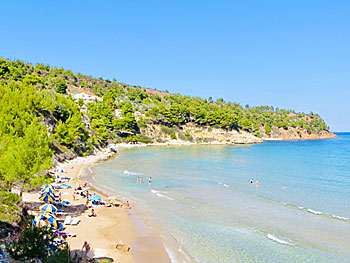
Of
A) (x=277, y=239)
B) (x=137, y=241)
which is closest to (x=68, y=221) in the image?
(x=137, y=241)

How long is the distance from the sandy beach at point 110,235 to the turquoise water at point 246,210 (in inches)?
106

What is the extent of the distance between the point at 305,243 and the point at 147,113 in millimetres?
108978

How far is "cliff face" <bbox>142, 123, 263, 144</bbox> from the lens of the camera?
122500mm

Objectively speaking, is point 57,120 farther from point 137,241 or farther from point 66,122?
point 137,241

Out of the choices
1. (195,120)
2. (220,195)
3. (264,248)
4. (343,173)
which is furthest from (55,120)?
(195,120)

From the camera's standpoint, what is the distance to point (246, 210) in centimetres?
2952

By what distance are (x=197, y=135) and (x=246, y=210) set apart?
10463cm

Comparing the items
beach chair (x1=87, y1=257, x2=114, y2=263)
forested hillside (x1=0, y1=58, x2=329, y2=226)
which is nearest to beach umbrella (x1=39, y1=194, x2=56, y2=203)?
forested hillside (x1=0, y1=58, x2=329, y2=226)

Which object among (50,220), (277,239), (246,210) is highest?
(50,220)

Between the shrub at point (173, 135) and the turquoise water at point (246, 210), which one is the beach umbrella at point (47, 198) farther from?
the shrub at point (173, 135)

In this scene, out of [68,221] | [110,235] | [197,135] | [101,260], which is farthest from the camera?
[197,135]

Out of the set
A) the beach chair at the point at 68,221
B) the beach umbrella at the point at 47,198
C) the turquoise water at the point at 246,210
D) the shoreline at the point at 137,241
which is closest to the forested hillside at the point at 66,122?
the beach umbrella at the point at 47,198

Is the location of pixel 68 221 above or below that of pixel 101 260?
above

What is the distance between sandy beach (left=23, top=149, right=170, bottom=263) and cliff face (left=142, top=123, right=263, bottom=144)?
298 feet
